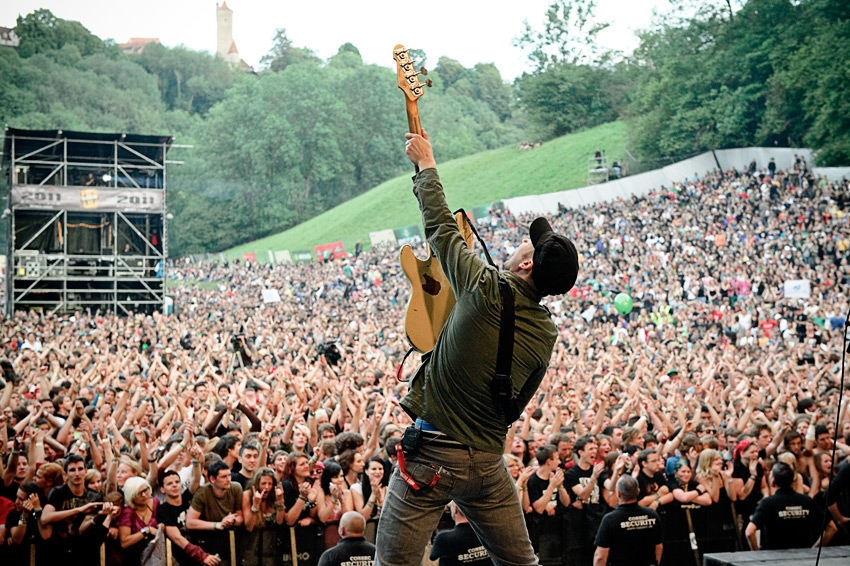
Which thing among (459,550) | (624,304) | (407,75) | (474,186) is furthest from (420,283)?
(474,186)

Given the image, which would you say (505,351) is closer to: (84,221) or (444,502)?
(444,502)

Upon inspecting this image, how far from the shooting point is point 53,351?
13.1m

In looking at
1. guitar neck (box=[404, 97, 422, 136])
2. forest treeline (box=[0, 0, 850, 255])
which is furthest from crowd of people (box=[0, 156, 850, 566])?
forest treeline (box=[0, 0, 850, 255])

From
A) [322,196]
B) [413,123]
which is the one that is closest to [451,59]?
[322,196]

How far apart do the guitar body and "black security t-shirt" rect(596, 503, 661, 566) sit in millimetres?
3100

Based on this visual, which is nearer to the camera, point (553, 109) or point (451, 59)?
point (553, 109)

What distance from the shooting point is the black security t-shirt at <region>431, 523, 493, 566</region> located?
195 inches

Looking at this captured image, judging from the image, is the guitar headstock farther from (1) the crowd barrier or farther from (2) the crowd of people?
(1) the crowd barrier

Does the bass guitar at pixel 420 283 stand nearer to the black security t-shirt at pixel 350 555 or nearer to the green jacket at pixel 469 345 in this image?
the green jacket at pixel 469 345

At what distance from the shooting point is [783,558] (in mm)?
5273

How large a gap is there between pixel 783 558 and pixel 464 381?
A: 3.54 m

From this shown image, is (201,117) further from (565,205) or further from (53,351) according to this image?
(53,351)

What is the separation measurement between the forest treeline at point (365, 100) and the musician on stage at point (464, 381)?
26.3 meters

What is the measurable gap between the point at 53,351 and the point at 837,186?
64.5 feet
